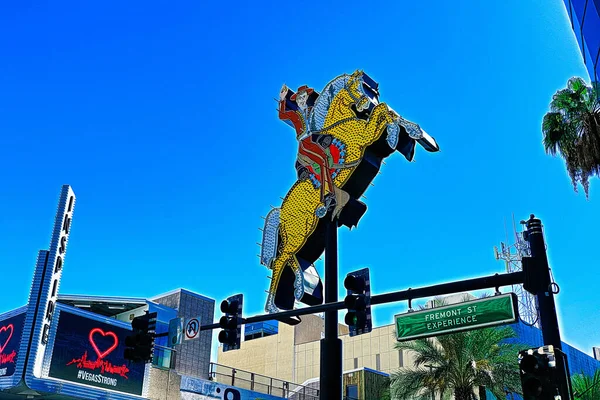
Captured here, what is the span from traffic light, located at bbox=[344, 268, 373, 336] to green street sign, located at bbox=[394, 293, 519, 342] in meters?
1.26

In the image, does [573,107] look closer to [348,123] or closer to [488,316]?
[348,123]

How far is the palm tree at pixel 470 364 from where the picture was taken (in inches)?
1310

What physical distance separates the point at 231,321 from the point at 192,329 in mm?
2711

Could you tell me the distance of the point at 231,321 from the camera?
17109 mm

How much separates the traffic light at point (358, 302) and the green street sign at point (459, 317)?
126 centimetres

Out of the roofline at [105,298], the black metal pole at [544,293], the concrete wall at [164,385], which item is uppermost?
the roofline at [105,298]

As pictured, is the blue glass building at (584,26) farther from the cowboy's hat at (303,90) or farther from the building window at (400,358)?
the building window at (400,358)

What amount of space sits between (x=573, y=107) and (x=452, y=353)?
1553cm

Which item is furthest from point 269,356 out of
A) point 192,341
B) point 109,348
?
point 109,348

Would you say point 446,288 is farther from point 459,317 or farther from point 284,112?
point 284,112

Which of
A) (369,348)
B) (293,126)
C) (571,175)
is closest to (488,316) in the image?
(571,175)

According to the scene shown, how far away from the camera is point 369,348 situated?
65.1m

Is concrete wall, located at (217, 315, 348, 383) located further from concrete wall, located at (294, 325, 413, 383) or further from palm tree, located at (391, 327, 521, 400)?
palm tree, located at (391, 327, 521, 400)

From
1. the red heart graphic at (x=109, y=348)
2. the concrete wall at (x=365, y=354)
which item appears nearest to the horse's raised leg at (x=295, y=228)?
the red heart graphic at (x=109, y=348)
